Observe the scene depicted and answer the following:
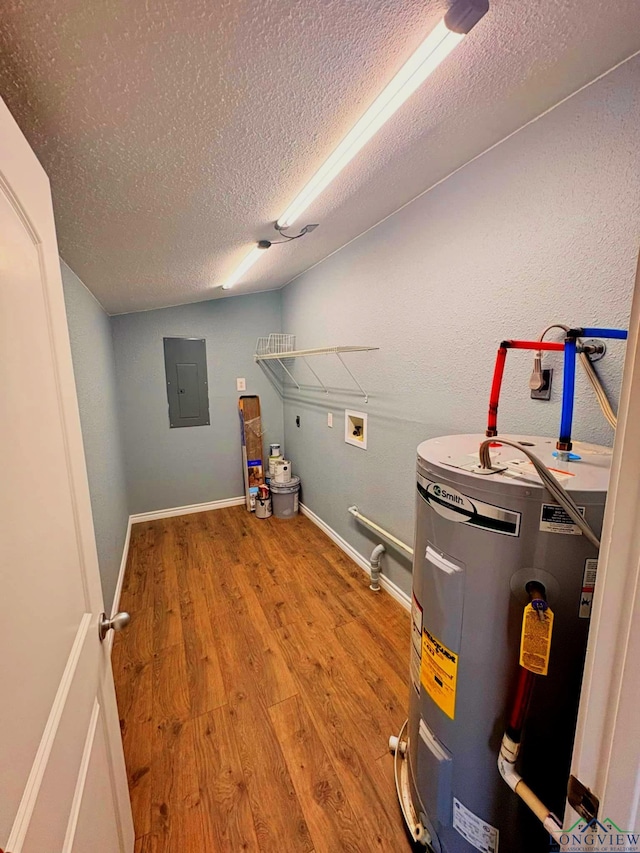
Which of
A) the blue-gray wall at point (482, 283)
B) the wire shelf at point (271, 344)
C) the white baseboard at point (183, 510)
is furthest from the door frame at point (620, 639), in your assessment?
the white baseboard at point (183, 510)

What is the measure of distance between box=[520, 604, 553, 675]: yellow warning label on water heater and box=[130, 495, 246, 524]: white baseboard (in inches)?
137

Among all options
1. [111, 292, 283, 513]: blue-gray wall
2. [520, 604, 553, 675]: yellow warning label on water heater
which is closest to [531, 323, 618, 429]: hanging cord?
[520, 604, 553, 675]: yellow warning label on water heater

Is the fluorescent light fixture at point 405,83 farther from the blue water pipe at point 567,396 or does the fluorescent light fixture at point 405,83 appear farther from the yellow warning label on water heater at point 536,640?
the yellow warning label on water heater at point 536,640

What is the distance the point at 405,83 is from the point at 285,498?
3.25m

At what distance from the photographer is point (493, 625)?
0.88m

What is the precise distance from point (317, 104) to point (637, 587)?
1234mm

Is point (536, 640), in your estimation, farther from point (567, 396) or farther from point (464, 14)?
point (464, 14)

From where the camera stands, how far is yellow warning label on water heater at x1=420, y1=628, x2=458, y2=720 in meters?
0.96

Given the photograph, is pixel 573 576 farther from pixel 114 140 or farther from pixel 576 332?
pixel 114 140

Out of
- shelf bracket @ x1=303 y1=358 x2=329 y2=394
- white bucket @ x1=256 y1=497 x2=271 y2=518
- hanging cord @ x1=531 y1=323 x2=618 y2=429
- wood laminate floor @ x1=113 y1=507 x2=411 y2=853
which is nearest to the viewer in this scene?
hanging cord @ x1=531 y1=323 x2=618 y2=429

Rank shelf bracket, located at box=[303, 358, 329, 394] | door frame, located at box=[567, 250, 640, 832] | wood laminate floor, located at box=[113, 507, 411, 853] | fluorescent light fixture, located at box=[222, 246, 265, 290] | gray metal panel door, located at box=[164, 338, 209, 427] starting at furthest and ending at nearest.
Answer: gray metal panel door, located at box=[164, 338, 209, 427]
shelf bracket, located at box=[303, 358, 329, 394]
fluorescent light fixture, located at box=[222, 246, 265, 290]
wood laminate floor, located at box=[113, 507, 411, 853]
door frame, located at box=[567, 250, 640, 832]

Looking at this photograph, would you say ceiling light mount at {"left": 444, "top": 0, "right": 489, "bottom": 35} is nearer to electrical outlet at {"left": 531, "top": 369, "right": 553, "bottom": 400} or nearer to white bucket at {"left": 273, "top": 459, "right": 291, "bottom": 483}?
electrical outlet at {"left": 531, "top": 369, "right": 553, "bottom": 400}

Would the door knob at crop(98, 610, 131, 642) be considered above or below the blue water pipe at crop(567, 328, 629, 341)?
below

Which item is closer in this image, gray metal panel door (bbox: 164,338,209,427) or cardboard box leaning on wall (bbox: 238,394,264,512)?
gray metal panel door (bbox: 164,338,209,427)
